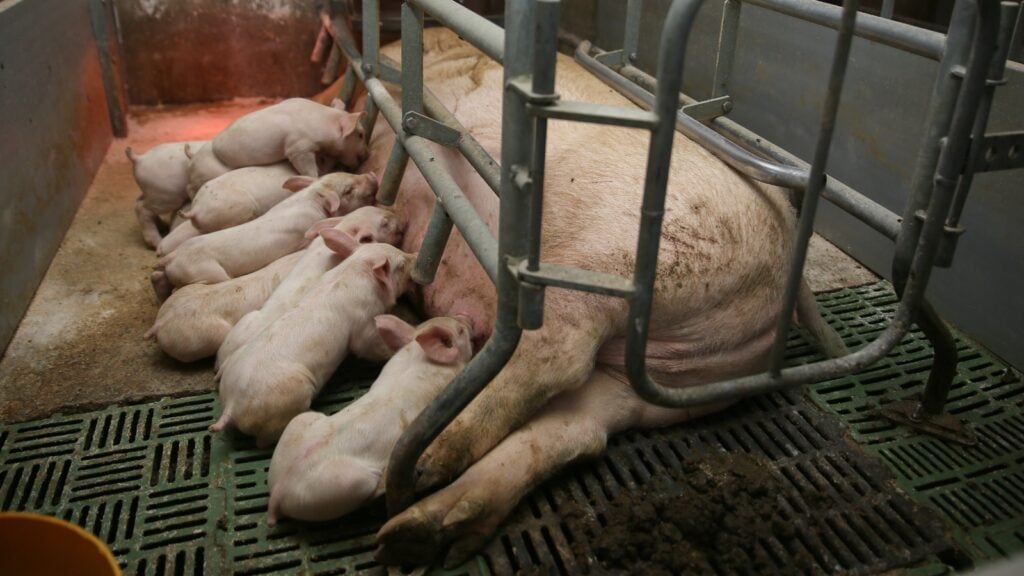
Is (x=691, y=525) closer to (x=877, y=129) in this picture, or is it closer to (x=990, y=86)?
(x=990, y=86)

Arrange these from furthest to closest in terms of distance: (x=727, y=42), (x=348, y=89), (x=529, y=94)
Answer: (x=348, y=89)
(x=727, y=42)
(x=529, y=94)

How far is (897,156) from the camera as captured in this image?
112 inches

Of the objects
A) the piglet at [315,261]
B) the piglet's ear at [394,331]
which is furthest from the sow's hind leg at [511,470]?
the piglet at [315,261]

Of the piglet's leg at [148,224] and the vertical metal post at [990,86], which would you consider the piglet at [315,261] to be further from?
the vertical metal post at [990,86]

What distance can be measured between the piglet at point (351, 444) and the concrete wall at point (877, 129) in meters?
1.47

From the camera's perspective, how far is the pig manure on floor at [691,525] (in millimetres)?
1822

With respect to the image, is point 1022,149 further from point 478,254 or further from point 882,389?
point 478,254

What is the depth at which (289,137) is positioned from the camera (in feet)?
10.2

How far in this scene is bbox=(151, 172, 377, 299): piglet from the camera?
2650 mm

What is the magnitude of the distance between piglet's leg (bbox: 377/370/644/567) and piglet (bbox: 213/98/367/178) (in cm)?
155

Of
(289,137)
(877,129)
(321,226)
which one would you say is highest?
(877,129)

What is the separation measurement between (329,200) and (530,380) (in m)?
1.20

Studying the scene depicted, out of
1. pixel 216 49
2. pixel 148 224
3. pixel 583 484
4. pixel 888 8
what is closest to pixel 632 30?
pixel 888 8

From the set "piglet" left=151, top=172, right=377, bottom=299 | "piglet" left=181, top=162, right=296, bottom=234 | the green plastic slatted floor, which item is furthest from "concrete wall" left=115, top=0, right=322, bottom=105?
Result: the green plastic slatted floor
